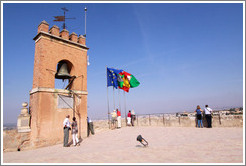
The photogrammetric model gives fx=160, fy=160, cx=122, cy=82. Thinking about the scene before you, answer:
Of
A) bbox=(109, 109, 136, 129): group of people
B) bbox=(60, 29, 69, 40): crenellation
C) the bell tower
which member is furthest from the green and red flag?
bbox=(60, 29, 69, 40): crenellation

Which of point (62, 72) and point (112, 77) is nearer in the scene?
point (62, 72)

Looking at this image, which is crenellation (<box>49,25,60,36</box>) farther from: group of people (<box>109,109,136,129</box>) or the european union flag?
group of people (<box>109,109,136,129</box>)

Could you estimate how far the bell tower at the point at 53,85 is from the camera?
31.0 ft

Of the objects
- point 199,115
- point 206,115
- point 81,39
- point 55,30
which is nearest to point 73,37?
point 81,39

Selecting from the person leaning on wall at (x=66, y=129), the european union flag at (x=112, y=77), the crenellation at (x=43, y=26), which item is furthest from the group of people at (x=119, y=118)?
Answer: the crenellation at (x=43, y=26)

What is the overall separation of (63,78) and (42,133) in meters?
3.78

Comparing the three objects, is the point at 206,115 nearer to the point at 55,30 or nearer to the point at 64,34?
the point at 64,34

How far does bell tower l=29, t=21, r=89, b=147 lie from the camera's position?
31.0 ft

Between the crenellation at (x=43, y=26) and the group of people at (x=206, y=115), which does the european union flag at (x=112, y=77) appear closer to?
the crenellation at (x=43, y=26)

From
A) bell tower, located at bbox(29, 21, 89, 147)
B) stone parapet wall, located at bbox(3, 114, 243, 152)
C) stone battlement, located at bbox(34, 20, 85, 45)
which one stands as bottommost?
stone parapet wall, located at bbox(3, 114, 243, 152)

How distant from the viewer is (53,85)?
10.2 meters

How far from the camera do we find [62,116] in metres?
10.4

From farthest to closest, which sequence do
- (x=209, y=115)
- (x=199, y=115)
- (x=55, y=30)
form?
(x=199, y=115) < (x=209, y=115) < (x=55, y=30)

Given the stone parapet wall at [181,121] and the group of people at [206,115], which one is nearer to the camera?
the group of people at [206,115]
